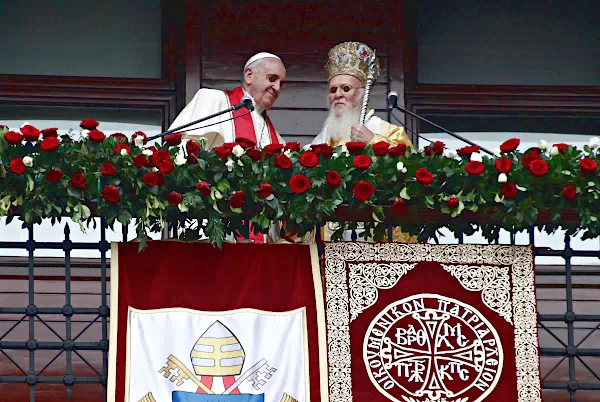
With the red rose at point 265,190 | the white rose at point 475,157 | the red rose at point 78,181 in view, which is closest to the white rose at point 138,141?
the red rose at point 78,181

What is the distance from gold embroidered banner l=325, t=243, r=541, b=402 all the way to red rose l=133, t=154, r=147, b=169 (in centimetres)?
108

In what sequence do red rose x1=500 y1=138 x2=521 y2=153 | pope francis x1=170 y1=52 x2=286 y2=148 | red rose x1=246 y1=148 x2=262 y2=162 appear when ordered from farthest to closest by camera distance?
pope francis x1=170 y1=52 x2=286 y2=148 → red rose x1=500 y1=138 x2=521 y2=153 → red rose x1=246 y1=148 x2=262 y2=162

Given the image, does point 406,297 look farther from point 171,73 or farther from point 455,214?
point 171,73

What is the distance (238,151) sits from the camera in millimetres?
8570

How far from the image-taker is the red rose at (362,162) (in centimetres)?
862

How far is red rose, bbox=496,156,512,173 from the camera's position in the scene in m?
8.66

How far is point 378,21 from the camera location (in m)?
11.9

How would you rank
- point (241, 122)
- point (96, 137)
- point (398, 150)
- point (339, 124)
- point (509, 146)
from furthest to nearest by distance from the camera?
point (339, 124), point (241, 122), point (509, 146), point (398, 150), point (96, 137)

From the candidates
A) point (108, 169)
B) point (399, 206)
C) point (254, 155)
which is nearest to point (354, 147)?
point (399, 206)

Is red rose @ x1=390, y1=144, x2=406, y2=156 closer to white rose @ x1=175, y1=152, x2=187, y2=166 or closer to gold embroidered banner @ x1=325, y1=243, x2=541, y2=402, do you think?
gold embroidered banner @ x1=325, y1=243, x2=541, y2=402

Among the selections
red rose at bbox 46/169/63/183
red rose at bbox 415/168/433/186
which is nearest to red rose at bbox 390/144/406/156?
red rose at bbox 415/168/433/186

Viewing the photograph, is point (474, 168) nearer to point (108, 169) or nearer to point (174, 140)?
point (174, 140)

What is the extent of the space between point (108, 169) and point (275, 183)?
864 millimetres

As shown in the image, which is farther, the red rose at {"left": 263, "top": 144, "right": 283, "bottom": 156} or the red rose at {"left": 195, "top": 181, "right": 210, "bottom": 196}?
the red rose at {"left": 263, "top": 144, "right": 283, "bottom": 156}
